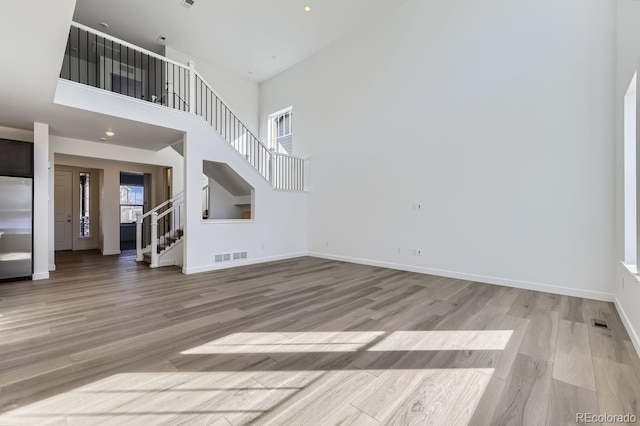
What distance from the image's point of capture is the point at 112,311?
326 centimetres

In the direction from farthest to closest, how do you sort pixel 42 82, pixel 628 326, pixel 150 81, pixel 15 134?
1. pixel 150 81
2. pixel 15 134
3. pixel 42 82
4. pixel 628 326

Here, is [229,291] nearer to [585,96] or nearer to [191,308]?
[191,308]

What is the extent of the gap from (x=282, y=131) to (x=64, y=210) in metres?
7.09

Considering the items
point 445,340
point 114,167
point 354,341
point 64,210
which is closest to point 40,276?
point 114,167

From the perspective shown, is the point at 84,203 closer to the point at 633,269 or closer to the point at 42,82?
the point at 42,82

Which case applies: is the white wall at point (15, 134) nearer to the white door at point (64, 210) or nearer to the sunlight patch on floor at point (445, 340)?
the white door at point (64, 210)

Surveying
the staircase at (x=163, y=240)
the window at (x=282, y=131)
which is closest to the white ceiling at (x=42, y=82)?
the staircase at (x=163, y=240)

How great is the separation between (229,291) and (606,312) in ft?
15.8

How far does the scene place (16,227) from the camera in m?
4.62

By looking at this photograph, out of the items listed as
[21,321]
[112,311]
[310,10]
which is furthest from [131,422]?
[310,10]

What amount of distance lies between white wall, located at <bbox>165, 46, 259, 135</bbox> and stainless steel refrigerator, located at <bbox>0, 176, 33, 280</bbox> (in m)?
4.68

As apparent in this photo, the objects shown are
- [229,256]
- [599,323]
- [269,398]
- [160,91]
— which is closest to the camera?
[269,398]

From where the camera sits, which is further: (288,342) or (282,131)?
(282,131)

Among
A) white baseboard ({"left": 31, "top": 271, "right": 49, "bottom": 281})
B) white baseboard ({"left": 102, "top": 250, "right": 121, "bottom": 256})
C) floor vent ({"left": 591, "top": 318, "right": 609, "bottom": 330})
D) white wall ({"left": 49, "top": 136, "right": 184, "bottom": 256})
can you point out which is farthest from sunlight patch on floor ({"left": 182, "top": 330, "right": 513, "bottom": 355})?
white baseboard ({"left": 102, "top": 250, "right": 121, "bottom": 256})
